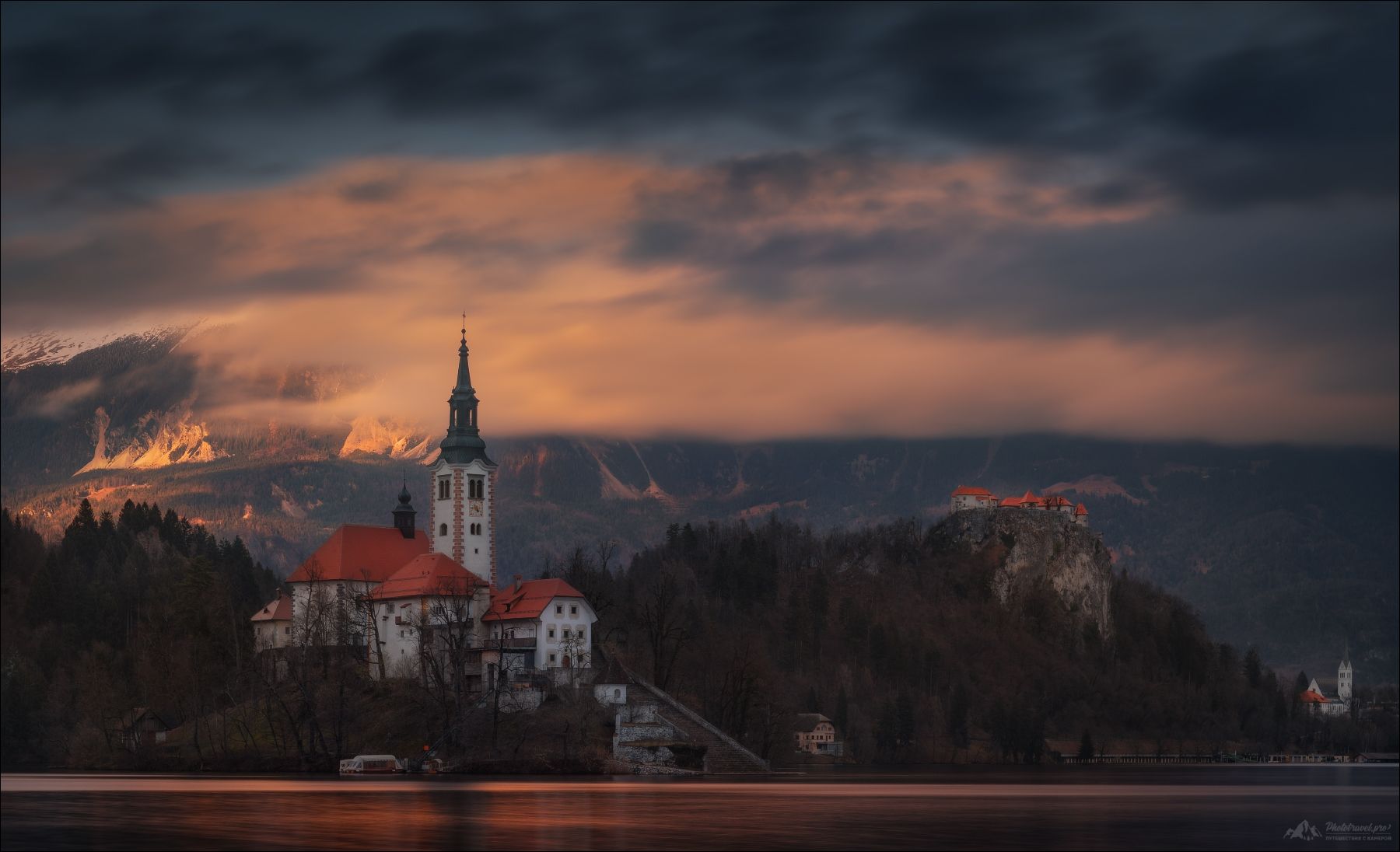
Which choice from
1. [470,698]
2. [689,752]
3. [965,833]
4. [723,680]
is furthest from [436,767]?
[965,833]

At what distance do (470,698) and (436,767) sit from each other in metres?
9.76

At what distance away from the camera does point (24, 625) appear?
19562 centimetres

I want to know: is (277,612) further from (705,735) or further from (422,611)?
(705,735)

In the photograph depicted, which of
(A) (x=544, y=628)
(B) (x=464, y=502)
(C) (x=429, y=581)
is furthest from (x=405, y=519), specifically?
(A) (x=544, y=628)

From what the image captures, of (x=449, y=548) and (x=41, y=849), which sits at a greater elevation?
(x=449, y=548)

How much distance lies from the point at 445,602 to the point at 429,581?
3.85 meters

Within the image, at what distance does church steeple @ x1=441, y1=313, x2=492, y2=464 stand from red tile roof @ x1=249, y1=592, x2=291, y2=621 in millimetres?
20702

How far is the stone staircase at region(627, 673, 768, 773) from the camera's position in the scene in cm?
14875

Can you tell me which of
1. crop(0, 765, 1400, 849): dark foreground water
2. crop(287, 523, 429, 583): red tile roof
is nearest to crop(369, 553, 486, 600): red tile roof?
crop(287, 523, 429, 583): red tile roof

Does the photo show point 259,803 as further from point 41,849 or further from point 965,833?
point 965,833

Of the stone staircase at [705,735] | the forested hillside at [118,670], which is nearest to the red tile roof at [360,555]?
the forested hillside at [118,670]

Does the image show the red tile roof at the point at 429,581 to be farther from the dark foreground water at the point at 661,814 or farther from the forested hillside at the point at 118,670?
the dark foreground water at the point at 661,814

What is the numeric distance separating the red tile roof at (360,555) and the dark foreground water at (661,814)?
114 ft

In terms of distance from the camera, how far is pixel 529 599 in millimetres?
159875
